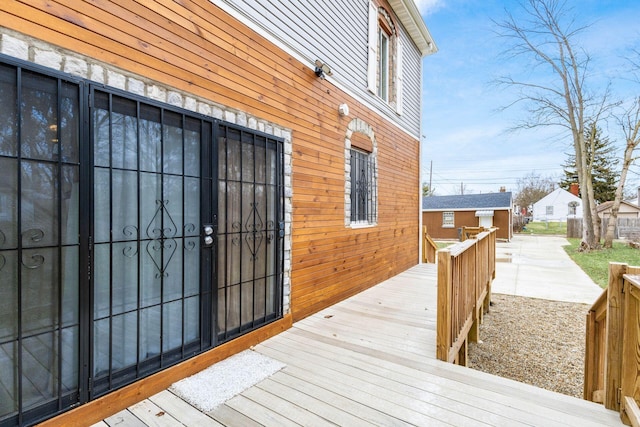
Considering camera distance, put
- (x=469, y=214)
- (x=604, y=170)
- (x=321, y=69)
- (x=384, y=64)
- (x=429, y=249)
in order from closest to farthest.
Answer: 1. (x=321, y=69)
2. (x=384, y=64)
3. (x=429, y=249)
4. (x=469, y=214)
5. (x=604, y=170)

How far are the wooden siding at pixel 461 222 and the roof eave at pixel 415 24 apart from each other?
14.5 m

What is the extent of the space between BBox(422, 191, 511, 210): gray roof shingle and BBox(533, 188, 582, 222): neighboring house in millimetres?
17744

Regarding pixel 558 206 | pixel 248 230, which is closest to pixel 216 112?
pixel 248 230

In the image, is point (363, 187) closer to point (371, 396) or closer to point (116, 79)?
point (371, 396)

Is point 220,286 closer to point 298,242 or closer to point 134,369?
point 134,369

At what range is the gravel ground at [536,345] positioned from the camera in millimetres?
3766

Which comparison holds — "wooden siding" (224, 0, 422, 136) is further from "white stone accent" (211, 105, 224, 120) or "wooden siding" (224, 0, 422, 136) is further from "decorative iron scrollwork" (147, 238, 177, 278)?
"decorative iron scrollwork" (147, 238, 177, 278)

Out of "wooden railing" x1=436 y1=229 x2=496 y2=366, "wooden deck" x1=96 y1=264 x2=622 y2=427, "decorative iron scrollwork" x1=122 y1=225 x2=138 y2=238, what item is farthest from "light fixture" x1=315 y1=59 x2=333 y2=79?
"wooden deck" x1=96 y1=264 x2=622 y2=427

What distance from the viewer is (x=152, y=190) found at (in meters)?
2.21

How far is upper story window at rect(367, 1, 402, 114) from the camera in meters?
5.52

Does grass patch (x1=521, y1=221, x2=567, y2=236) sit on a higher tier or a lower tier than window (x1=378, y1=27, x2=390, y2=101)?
lower

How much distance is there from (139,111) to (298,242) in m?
2.05

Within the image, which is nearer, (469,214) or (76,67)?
(76,67)

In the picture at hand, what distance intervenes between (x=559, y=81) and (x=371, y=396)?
56.1 ft
